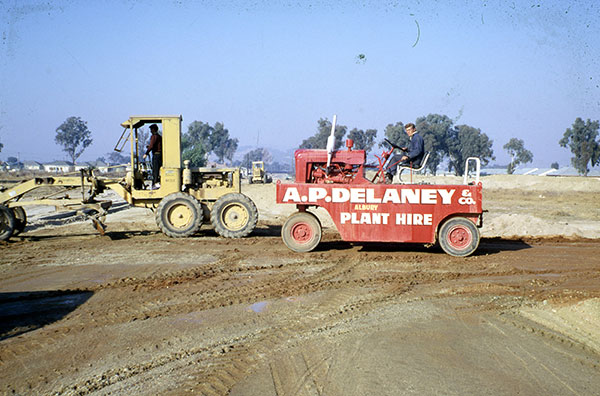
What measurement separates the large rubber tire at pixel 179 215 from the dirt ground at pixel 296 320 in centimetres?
127

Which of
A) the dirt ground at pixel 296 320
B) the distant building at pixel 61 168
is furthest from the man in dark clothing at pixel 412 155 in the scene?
the distant building at pixel 61 168

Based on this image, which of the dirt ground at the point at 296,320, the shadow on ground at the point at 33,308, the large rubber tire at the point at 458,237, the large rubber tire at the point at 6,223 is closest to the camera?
the dirt ground at the point at 296,320

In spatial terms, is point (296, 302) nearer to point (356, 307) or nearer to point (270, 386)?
point (356, 307)

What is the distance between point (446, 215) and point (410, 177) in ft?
3.61

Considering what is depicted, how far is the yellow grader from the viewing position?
481 inches

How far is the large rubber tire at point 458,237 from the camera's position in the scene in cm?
992

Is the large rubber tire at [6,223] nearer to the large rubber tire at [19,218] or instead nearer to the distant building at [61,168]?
the large rubber tire at [19,218]

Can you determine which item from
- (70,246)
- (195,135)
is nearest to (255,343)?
(70,246)

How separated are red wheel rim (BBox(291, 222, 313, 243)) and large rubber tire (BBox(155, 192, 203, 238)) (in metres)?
3.06

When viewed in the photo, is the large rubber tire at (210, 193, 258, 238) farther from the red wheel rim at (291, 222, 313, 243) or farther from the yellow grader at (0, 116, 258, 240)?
the red wheel rim at (291, 222, 313, 243)

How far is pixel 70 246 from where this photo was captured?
11.1 metres

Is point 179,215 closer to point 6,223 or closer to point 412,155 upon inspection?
point 6,223

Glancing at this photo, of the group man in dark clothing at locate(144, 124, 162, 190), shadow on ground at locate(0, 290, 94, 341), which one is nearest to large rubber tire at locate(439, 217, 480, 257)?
shadow on ground at locate(0, 290, 94, 341)

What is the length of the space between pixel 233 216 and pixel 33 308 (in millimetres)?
6309
